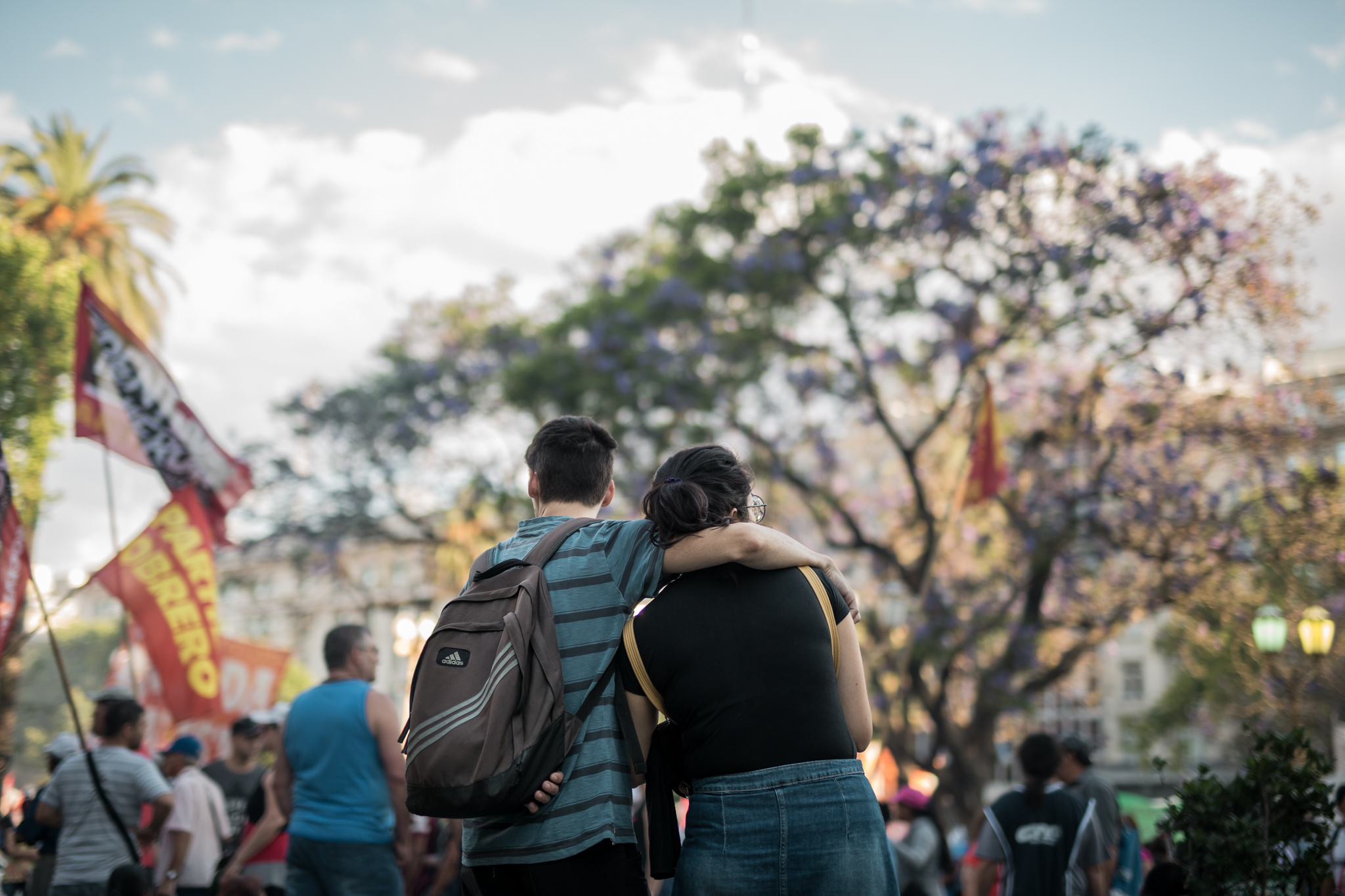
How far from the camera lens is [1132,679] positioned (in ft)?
166

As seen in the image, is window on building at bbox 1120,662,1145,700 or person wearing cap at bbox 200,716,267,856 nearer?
person wearing cap at bbox 200,716,267,856

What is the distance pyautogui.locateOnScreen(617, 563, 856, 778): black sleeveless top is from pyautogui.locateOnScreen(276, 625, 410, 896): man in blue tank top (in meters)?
2.38

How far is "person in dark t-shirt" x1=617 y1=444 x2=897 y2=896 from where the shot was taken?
2512mm

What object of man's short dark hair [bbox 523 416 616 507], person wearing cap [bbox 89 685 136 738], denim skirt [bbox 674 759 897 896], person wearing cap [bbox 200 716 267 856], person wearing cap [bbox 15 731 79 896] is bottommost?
person wearing cap [bbox 15 731 79 896]

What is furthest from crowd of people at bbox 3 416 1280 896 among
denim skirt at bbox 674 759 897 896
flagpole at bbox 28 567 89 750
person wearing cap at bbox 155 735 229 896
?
person wearing cap at bbox 155 735 229 896

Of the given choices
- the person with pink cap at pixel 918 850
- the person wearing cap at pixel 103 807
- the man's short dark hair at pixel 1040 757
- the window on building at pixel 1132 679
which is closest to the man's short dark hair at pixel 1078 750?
the man's short dark hair at pixel 1040 757

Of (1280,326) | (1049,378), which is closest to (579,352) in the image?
(1049,378)

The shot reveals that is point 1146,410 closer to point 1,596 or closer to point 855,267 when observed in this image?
point 855,267

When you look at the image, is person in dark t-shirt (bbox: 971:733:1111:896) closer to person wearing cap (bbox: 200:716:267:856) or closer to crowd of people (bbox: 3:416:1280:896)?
crowd of people (bbox: 3:416:1280:896)

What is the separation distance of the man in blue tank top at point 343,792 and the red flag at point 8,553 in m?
2.32

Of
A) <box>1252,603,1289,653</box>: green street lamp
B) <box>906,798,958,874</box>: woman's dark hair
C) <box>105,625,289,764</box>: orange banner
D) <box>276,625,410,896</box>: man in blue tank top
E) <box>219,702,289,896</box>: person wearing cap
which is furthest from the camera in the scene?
<box>1252,603,1289,653</box>: green street lamp

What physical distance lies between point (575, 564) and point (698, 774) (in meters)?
0.57

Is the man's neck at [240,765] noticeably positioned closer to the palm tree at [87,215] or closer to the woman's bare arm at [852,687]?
the woman's bare arm at [852,687]

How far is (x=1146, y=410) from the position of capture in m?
16.1
